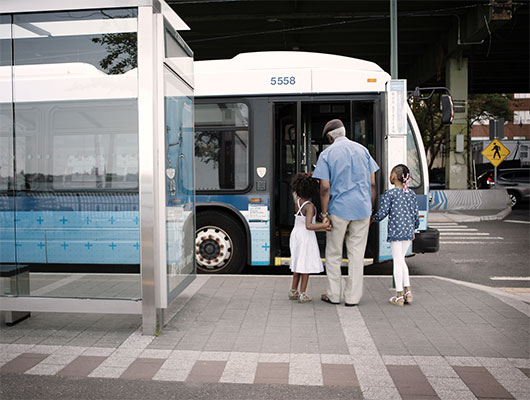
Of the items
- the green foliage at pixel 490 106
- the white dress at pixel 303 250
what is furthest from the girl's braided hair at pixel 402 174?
the green foliage at pixel 490 106

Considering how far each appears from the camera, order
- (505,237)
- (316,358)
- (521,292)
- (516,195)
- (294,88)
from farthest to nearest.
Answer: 1. (516,195)
2. (505,237)
3. (294,88)
4. (521,292)
5. (316,358)

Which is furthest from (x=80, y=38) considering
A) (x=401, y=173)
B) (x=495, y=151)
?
(x=495, y=151)

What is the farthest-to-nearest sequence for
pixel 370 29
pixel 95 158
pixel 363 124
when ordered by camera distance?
pixel 370 29
pixel 363 124
pixel 95 158

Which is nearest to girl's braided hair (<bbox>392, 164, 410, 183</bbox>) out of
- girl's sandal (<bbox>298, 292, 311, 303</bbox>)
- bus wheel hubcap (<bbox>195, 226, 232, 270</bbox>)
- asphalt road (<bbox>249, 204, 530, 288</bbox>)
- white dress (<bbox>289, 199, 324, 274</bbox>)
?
white dress (<bbox>289, 199, 324, 274</bbox>)

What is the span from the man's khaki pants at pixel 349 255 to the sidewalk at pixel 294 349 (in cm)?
18

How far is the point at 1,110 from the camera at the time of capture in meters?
5.86

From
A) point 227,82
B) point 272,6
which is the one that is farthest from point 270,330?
point 272,6

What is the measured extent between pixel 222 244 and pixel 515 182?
1895 centimetres

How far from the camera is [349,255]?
19.6 feet

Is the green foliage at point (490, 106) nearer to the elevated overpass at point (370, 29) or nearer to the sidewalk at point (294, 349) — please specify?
the elevated overpass at point (370, 29)

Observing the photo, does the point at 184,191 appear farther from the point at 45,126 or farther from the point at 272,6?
the point at 272,6

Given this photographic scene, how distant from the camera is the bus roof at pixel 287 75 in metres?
7.90

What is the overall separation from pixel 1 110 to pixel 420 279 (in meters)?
→ 5.55

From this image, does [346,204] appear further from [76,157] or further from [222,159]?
[76,157]
